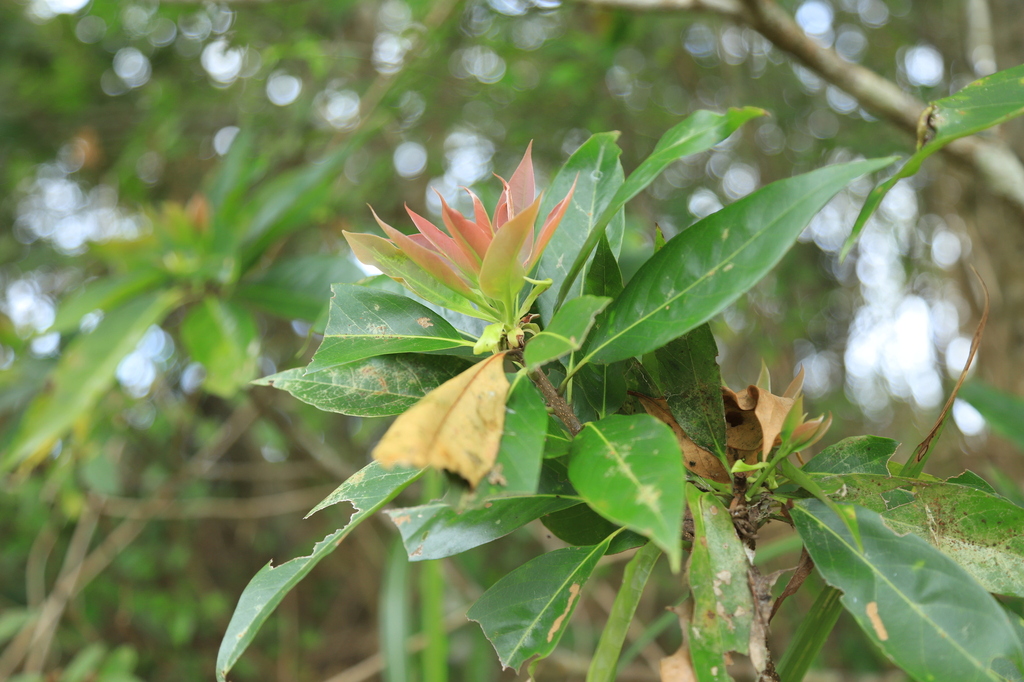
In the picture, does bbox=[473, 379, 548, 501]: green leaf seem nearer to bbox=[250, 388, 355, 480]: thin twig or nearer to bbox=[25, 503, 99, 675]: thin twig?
bbox=[250, 388, 355, 480]: thin twig

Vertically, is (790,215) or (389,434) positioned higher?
(790,215)

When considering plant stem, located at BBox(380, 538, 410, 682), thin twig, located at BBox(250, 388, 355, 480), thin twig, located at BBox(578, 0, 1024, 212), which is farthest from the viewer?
thin twig, located at BBox(250, 388, 355, 480)

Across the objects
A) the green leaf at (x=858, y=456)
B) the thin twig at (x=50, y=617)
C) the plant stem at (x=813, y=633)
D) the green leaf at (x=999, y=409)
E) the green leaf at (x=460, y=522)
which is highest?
the green leaf at (x=858, y=456)

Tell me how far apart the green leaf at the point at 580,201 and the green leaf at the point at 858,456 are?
0.23m

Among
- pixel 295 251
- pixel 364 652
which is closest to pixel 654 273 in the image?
pixel 295 251

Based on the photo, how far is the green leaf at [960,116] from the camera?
0.43 m

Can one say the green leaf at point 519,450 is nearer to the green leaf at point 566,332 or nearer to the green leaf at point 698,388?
the green leaf at point 566,332

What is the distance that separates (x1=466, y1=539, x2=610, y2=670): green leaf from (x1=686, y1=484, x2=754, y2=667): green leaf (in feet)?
0.28

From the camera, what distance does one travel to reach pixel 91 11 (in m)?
1.89

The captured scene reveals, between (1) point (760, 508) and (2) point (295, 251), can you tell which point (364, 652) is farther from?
(1) point (760, 508)

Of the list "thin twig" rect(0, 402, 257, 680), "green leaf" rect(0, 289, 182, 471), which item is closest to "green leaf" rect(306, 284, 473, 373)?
"green leaf" rect(0, 289, 182, 471)

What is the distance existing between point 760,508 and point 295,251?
2443mm

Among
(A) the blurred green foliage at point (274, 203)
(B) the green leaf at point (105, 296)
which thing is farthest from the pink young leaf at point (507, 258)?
(B) the green leaf at point (105, 296)

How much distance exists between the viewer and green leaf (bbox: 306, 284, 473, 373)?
452 millimetres
